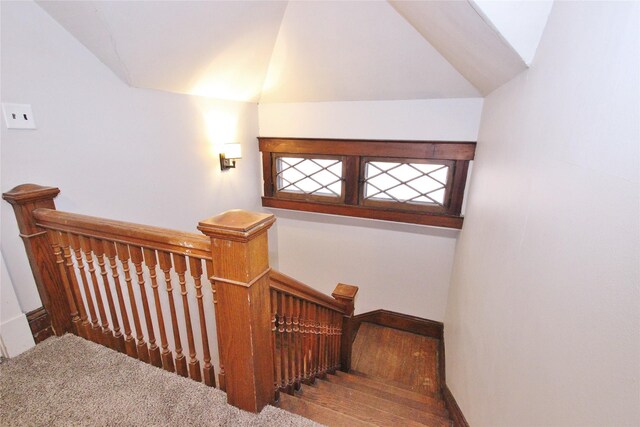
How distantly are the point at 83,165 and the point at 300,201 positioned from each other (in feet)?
7.27

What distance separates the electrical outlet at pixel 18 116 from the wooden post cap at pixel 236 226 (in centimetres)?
121

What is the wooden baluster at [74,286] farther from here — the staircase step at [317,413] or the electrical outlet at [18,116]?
the staircase step at [317,413]

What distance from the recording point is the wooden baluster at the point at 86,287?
1.41 m

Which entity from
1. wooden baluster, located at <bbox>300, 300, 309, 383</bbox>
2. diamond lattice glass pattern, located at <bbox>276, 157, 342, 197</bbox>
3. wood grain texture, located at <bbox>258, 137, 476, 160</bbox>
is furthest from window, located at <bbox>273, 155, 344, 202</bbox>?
wooden baluster, located at <bbox>300, 300, 309, 383</bbox>

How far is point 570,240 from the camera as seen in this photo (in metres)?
0.92

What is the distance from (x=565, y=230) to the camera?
0.95 m

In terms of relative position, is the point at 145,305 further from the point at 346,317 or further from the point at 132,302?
the point at 346,317

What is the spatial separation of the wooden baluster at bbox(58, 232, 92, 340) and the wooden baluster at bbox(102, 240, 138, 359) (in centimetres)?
26

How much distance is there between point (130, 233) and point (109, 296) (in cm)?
50

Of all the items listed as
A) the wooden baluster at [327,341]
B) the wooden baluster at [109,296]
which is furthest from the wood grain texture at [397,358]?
the wooden baluster at [109,296]

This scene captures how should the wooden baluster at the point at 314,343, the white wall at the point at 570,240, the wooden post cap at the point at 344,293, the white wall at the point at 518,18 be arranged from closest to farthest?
1. the white wall at the point at 570,240
2. the white wall at the point at 518,18
3. the wooden baluster at the point at 314,343
4. the wooden post cap at the point at 344,293

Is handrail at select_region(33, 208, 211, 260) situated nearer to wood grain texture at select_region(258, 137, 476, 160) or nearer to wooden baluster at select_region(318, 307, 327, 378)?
wooden baluster at select_region(318, 307, 327, 378)

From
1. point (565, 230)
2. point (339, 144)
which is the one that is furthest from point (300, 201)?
point (565, 230)

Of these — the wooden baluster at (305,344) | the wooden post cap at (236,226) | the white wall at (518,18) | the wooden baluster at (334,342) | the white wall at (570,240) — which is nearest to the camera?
the white wall at (570,240)
